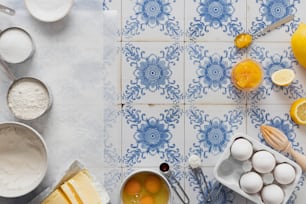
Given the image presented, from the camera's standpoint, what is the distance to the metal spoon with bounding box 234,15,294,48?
1355 mm

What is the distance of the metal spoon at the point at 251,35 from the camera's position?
136cm

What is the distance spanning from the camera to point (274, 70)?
1.37 m

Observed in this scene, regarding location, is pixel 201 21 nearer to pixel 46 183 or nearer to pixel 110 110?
pixel 110 110

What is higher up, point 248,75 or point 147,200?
point 248,75

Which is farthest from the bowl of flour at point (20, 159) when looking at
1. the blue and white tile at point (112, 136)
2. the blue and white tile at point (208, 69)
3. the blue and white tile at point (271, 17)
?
the blue and white tile at point (271, 17)

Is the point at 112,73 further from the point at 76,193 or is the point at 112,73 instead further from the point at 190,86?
the point at 76,193

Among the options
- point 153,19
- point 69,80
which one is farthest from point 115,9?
point 69,80

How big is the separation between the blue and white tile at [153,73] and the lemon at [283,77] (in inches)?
9.1

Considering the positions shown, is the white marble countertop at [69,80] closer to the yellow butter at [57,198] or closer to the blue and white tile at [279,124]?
the yellow butter at [57,198]

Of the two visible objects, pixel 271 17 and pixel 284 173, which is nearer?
pixel 284 173

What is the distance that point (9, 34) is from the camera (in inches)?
51.4

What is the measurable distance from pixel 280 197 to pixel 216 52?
0.38 meters

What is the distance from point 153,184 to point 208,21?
42 cm

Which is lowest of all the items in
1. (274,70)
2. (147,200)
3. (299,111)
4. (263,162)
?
(147,200)
